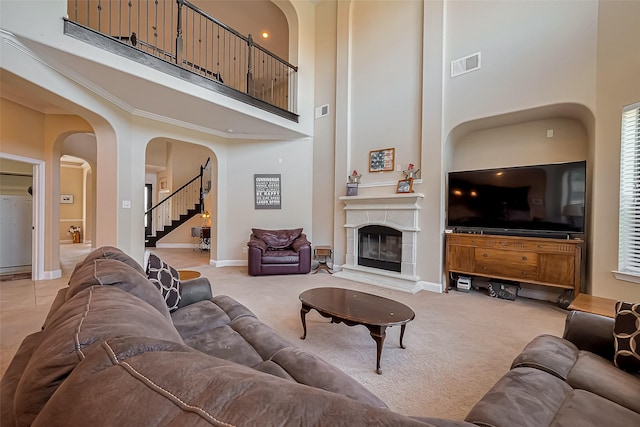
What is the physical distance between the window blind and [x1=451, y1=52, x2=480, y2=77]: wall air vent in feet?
5.93

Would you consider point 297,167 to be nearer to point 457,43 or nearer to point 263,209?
point 263,209

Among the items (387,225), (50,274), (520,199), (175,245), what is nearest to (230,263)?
(50,274)

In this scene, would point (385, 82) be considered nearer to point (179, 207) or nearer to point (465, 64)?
point (465, 64)

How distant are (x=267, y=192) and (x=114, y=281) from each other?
4.82 meters

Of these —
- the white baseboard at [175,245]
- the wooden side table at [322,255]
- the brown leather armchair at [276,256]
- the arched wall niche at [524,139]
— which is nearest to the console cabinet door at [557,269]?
the arched wall niche at [524,139]

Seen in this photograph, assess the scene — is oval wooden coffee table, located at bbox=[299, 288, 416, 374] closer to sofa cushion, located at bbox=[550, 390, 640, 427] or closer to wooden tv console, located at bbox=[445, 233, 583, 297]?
sofa cushion, located at bbox=[550, 390, 640, 427]

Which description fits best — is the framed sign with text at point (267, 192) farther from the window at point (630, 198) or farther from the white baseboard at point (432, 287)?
the window at point (630, 198)

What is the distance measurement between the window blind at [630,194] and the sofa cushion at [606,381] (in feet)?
7.60

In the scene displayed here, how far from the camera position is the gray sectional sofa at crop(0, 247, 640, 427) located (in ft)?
1.46

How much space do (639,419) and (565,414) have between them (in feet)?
0.90

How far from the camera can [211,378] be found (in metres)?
0.50

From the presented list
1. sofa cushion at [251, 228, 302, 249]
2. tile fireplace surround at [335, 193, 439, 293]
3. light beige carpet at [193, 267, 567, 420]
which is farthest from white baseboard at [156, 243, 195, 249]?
tile fireplace surround at [335, 193, 439, 293]

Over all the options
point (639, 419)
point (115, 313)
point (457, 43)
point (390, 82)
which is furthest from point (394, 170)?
point (115, 313)

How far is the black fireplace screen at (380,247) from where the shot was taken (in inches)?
189
